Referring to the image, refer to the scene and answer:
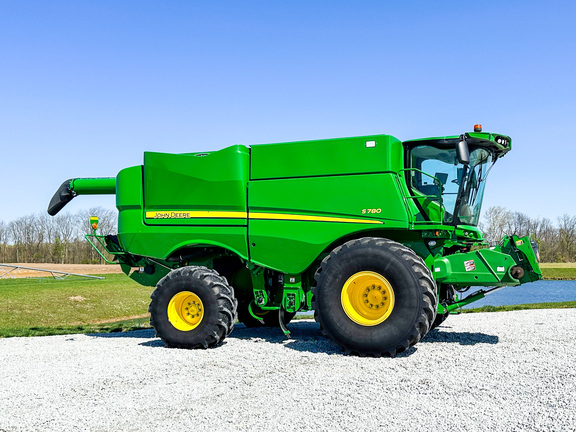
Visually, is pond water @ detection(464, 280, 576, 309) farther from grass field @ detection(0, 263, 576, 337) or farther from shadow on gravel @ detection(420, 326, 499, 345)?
grass field @ detection(0, 263, 576, 337)

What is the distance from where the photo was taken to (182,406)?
5570 millimetres

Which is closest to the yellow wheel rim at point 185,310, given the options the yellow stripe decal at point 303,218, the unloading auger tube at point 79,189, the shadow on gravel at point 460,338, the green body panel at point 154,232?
the green body panel at point 154,232

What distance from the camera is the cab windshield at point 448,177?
351 inches

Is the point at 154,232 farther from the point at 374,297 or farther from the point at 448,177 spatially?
the point at 448,177

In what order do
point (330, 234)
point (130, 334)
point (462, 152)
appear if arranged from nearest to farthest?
point (462, 152)
point (330, 234)
point (130, 334)

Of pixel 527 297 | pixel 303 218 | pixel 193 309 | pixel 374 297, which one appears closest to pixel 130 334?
pixel 193 309

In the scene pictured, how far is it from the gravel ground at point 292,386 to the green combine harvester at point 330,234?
2.12 ft

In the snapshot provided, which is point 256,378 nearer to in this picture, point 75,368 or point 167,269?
point 75,368

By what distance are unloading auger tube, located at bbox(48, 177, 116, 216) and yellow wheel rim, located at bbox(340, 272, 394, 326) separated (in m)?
5.82

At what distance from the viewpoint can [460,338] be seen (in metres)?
9.52

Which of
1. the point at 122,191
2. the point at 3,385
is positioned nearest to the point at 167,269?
the point at 122,191

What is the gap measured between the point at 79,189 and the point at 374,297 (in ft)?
23.4

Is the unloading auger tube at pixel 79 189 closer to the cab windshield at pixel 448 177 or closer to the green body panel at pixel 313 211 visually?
the green body panel at pixel 313 211

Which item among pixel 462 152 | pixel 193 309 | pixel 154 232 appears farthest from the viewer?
pixel 154 232
